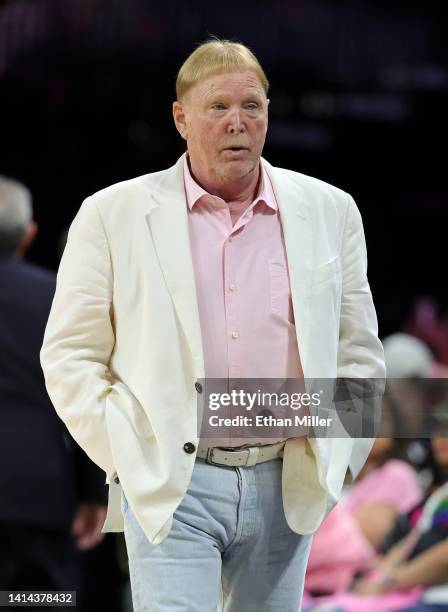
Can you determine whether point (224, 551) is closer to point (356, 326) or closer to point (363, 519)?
point (356, 326)

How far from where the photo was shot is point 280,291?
2521 mm

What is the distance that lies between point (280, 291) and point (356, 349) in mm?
247

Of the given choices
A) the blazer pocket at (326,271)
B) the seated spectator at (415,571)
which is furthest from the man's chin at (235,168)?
the seated spectator at (415,571)

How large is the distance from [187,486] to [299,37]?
11.9ft

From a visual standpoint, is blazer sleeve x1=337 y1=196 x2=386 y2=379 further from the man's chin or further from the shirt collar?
the man's chin

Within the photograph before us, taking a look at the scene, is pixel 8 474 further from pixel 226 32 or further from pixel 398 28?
pixel 398 28

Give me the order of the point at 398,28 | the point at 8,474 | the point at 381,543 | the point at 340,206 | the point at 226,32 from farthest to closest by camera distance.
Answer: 1. the point at 398,28
2. the point at 226,32
3. the point at 381,543
4. the point at 8,474
5. the point at 340,206

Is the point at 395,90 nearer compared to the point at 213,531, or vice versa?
the point at 213,531

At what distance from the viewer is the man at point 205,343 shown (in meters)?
2.39

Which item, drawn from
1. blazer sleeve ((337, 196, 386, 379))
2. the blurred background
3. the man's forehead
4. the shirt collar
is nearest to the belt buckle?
blazer sleeve ((337, 196, 386, 379))

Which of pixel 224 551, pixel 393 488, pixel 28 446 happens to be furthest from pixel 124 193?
pixel 393 488

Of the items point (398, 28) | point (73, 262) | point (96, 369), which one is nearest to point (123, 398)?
point (96, 369)

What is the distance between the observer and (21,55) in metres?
5.46

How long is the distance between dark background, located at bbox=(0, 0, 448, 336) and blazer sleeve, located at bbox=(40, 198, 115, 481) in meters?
2.77
